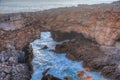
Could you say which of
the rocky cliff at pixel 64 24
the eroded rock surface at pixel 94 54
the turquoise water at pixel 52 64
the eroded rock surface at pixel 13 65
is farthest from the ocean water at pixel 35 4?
the eroded rock surface at pixel 13 65

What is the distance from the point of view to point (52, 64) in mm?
27062

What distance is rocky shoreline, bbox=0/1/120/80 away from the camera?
999 inches

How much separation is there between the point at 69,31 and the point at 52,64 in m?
6.83

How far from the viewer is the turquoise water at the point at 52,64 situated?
82.5 feet

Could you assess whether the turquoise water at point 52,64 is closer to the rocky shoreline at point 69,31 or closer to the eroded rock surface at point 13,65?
the rocky shoreline at point 69,31

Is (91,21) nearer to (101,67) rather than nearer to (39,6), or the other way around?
(101,67)

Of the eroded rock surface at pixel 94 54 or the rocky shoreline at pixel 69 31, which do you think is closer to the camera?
the eroded rock surface at pixel 94 54

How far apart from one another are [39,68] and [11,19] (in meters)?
9.53

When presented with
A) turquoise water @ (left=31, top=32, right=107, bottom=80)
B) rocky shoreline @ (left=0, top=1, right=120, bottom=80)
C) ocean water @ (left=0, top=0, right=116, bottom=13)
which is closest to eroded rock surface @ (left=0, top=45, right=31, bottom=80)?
rocky shoreline @ (left=0, top=1, right=120, bottom=80)

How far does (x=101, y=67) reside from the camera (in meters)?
25.6

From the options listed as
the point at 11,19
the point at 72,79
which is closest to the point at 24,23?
the point at 11,19

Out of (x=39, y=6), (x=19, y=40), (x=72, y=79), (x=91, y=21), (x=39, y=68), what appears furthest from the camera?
(x=39, y=6)

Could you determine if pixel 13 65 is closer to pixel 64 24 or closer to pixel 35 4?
pixel 64 24

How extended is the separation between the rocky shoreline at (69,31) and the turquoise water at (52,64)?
643 mm
